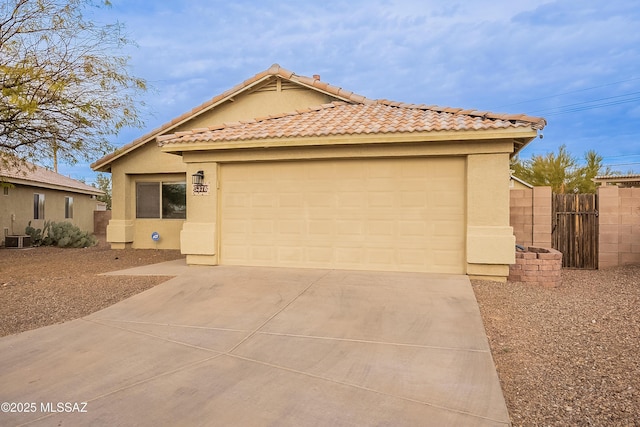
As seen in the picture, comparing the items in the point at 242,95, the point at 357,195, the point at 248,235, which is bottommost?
the point at 248,235

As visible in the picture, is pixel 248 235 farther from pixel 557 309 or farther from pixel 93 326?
pixel 557 309

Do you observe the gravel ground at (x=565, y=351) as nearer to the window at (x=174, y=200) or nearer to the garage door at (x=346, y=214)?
the garage door at (x=346, y=214)

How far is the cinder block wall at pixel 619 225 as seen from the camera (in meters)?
10.4

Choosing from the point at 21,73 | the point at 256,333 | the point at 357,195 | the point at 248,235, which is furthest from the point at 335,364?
the point at 21,73

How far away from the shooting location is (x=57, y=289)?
25.8ft

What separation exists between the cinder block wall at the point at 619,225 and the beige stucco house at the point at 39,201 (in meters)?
19.0

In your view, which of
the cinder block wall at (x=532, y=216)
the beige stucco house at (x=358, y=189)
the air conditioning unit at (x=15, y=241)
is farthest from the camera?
the air conditioning unit at (x=15, y=241)

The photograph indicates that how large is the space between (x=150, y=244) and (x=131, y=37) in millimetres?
7368

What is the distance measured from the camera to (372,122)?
30.3 feet

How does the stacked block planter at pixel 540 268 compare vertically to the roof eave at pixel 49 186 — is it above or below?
below

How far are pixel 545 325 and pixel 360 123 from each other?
17.6 ft

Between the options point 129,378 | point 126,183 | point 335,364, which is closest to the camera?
point 129,378

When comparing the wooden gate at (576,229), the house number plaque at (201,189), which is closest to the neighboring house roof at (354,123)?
the house number plaque at (201,189)

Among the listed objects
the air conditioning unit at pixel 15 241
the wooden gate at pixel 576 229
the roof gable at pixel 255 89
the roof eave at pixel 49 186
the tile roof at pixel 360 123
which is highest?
the roof gable at pixel 255 89
